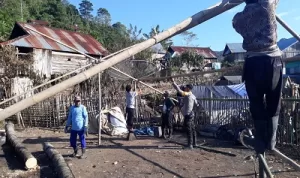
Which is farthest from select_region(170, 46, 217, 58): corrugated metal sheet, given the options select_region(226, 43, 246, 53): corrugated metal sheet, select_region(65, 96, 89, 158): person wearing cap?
select_region(65, 96, 89, 158): person wearing cap

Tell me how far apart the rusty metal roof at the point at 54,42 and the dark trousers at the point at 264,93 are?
19.1 metres

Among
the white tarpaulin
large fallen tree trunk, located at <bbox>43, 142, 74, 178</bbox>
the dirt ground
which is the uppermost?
the white tarpaulin

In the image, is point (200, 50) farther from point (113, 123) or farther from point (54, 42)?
point (113, 123)

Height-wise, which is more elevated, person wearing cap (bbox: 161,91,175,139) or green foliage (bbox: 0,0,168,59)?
green foliage (bbox: 0,0,168,59)

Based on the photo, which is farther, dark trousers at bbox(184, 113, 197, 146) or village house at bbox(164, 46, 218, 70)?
village house at bbox(164, 46, 218, 70)

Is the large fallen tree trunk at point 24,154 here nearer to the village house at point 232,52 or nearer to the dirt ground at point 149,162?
the dirt ground at point 149,162

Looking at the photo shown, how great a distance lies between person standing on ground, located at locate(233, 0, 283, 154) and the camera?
7.35 ft

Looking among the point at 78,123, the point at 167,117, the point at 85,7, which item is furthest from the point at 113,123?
the point at 85,7

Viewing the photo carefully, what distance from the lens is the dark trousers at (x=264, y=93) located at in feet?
7.32

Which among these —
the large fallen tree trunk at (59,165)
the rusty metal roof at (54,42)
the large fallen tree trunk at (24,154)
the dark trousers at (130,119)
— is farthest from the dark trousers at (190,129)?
the rusty metal roof at (54,42)

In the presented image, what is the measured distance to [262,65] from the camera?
2.24 m

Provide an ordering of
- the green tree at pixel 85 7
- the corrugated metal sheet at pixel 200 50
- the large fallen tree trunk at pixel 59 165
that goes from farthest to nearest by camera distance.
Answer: the green tree at pixel 85 7
the corrugated metal sheet at pixel 200 50
the large fallen tree trunk at pixel 59 165

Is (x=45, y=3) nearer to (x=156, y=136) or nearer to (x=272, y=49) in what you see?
(x=156, y=136)

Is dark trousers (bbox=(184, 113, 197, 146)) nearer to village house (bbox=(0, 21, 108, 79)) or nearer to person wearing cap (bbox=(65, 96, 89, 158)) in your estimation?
person wearing cap (bbox=(65, 96, 89, 158))
